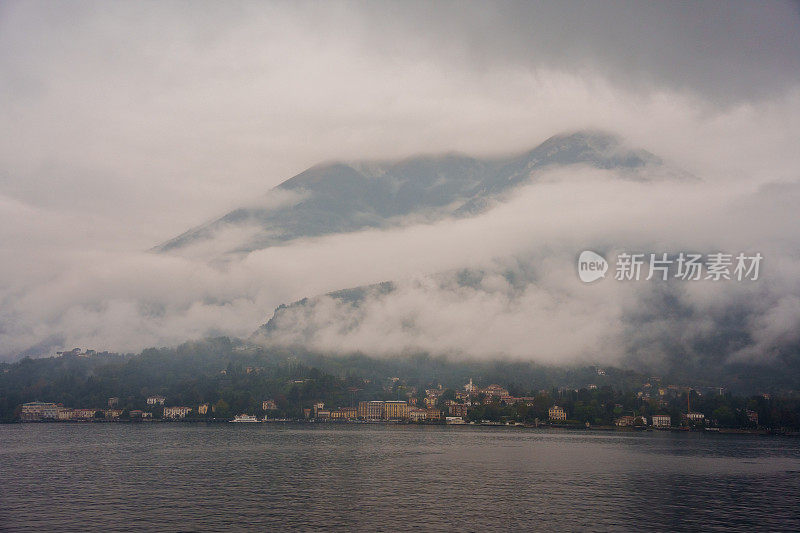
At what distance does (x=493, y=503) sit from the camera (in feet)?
192

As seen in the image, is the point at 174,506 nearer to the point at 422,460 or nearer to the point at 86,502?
the point at 86,502

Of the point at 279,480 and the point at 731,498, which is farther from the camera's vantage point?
the point at 279,480

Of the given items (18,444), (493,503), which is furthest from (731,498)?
(18,444)

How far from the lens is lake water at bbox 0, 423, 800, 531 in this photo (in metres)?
50.3

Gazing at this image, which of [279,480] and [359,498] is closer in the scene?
[359,498]

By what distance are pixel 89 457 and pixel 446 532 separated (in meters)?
68.6

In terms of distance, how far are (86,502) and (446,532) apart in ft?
103

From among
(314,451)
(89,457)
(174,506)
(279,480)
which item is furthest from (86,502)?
(314,451)

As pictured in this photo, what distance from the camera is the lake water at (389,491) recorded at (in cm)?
5034

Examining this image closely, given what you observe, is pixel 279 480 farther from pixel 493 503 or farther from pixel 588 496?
pixel 588 496

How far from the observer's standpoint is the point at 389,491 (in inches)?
2534

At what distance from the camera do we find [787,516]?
54.6 meters

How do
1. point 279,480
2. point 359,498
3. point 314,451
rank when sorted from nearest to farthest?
point 359,498 < point 279,480 < point 314,451

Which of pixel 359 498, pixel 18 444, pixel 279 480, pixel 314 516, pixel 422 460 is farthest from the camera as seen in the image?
pixel 18 444
